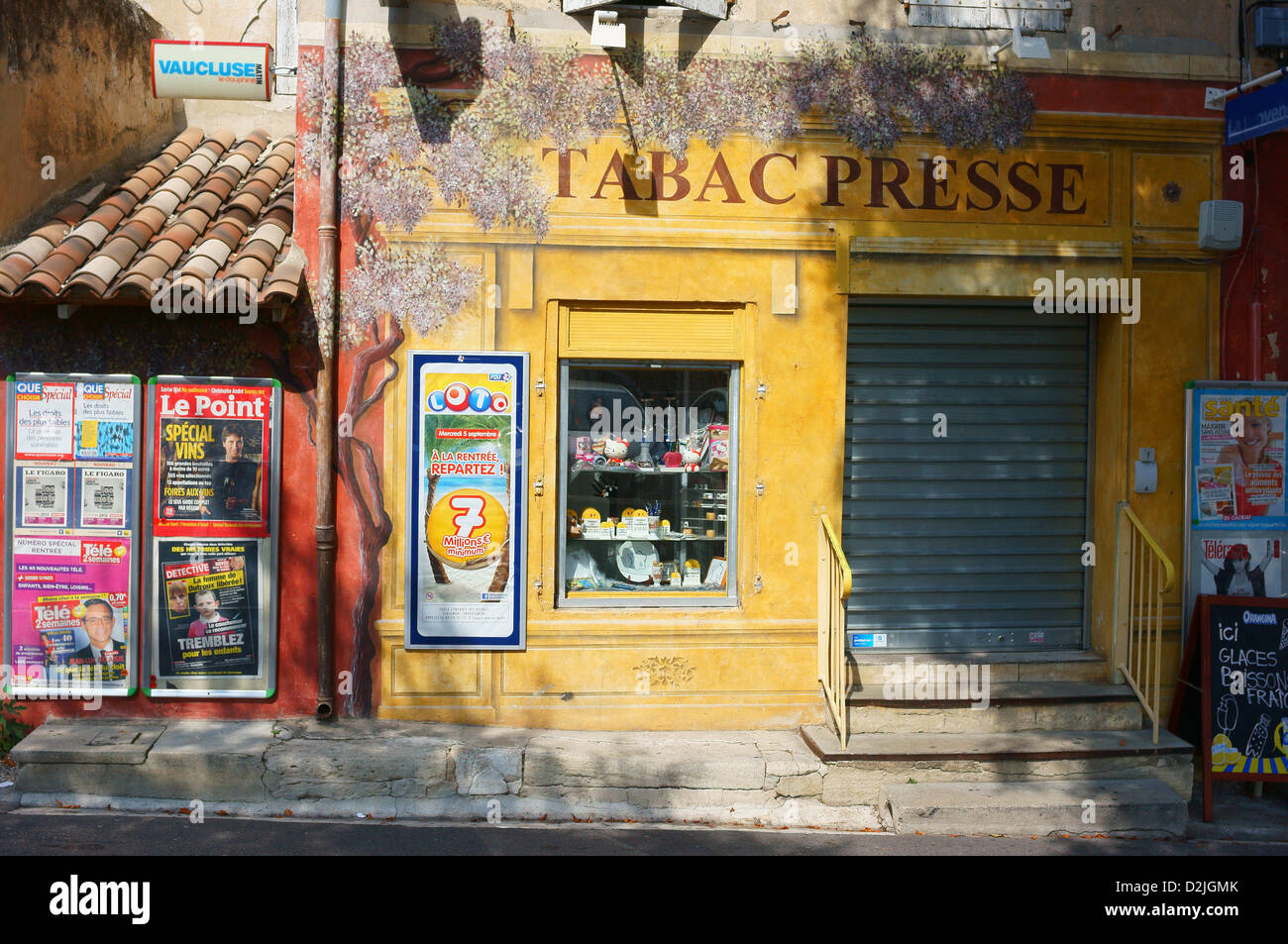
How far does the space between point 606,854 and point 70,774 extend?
341 centimetres

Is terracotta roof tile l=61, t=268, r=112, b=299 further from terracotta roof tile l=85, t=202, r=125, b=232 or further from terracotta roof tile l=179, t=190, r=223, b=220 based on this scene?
terracotta roof tile l=179, t=190, r=223, b=220

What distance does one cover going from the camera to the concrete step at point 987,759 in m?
7.13

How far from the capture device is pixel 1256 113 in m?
7.71

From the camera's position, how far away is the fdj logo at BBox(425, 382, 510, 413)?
24.9 feet

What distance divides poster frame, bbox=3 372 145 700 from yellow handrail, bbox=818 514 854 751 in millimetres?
4674

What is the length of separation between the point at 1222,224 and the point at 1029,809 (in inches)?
173

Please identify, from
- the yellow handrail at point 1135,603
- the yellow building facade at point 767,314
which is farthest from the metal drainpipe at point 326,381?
the yellow handrail at point 1135,603

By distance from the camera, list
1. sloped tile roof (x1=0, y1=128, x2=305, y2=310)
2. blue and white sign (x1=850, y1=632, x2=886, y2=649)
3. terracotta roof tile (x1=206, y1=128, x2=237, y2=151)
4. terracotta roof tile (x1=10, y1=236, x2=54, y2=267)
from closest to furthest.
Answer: sloped tile roof (x1=0, y1=128, x2=305, y2=310), terracotta roof tile (x1=10, y1=236, x2=54, y2=267), blue and white sign (x1=850, y1=632, x2=886, y2=649), terracotta roof tile (x1=206, y1=128, x2=237, y2=151)

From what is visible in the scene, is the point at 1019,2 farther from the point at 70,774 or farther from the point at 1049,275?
the point at 70,774

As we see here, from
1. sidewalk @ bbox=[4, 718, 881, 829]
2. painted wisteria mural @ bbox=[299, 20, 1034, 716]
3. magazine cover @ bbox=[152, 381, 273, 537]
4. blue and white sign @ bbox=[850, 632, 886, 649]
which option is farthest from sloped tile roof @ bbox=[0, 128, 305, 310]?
blue and white sign @ bbox=[850, 632, 886, 649]

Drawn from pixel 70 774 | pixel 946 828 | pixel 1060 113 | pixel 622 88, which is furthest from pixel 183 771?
pixel 1060 113

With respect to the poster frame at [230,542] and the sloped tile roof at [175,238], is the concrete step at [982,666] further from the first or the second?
the sloped tile roof at [175,238]

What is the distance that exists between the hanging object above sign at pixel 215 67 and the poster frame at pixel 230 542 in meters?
1.95

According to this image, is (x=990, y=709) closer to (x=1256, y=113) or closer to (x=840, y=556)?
(x=840, y=556)
